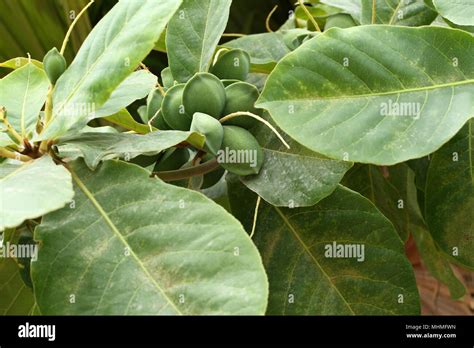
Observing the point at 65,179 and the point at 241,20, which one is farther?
the point at 241,20

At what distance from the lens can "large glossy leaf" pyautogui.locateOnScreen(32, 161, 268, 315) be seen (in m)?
0.35

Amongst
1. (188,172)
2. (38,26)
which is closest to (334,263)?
(188,172)

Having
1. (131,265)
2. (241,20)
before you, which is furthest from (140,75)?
(241,20)

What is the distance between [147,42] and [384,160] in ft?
0.50

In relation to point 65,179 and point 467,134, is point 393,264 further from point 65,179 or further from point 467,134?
point 65,179

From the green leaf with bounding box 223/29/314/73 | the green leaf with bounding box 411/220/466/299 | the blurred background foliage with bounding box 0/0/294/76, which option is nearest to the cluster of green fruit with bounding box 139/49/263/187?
the green leaf with bounding box 223/29/314/73

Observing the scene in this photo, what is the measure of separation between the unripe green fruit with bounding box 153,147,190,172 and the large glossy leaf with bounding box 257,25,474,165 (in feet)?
0.25

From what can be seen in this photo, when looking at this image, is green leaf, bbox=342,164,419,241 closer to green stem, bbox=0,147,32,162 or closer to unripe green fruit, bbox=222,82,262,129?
unripe green fruit, bbox=222,82,262,129

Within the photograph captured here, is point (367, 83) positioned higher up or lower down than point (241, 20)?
higher up

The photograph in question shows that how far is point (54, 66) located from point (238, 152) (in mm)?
136

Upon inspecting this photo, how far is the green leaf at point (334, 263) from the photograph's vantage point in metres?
0.45

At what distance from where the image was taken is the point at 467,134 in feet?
1.70

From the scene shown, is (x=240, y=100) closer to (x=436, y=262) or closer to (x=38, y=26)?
(x=436, y=262)
